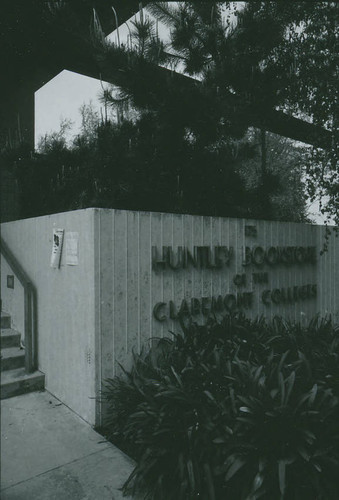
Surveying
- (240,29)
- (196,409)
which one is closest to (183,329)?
(196,409)

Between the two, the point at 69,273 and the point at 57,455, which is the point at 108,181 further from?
the point at 57,455

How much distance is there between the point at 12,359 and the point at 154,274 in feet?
6.55

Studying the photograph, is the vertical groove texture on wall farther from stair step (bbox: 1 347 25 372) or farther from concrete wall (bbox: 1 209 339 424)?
stair step (bbox: 1 347 25 372)

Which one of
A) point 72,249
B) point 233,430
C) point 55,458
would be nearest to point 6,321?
point 72,249

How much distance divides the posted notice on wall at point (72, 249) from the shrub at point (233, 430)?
1.24 m

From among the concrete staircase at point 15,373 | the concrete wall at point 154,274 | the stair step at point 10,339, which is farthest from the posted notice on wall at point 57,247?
the stair step at point 10,339

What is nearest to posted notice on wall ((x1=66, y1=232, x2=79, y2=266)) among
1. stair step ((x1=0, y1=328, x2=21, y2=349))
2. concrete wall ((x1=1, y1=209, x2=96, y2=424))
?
concrete wall ((x1=1, y1=209, x2=96, y2=424))

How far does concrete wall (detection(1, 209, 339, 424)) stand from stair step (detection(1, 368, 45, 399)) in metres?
0.11

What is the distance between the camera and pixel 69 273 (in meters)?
3.87

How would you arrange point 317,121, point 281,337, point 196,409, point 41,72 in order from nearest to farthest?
point 196,409 < point 281,337 < point 317,121 < point 41,72

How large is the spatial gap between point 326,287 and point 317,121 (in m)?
2.78

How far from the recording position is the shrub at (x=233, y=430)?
7.32ft

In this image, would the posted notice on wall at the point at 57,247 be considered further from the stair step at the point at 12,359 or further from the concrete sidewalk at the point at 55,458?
the concrete sidewalk at the point at 55,458

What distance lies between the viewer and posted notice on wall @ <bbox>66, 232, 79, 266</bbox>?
3.73 metres
